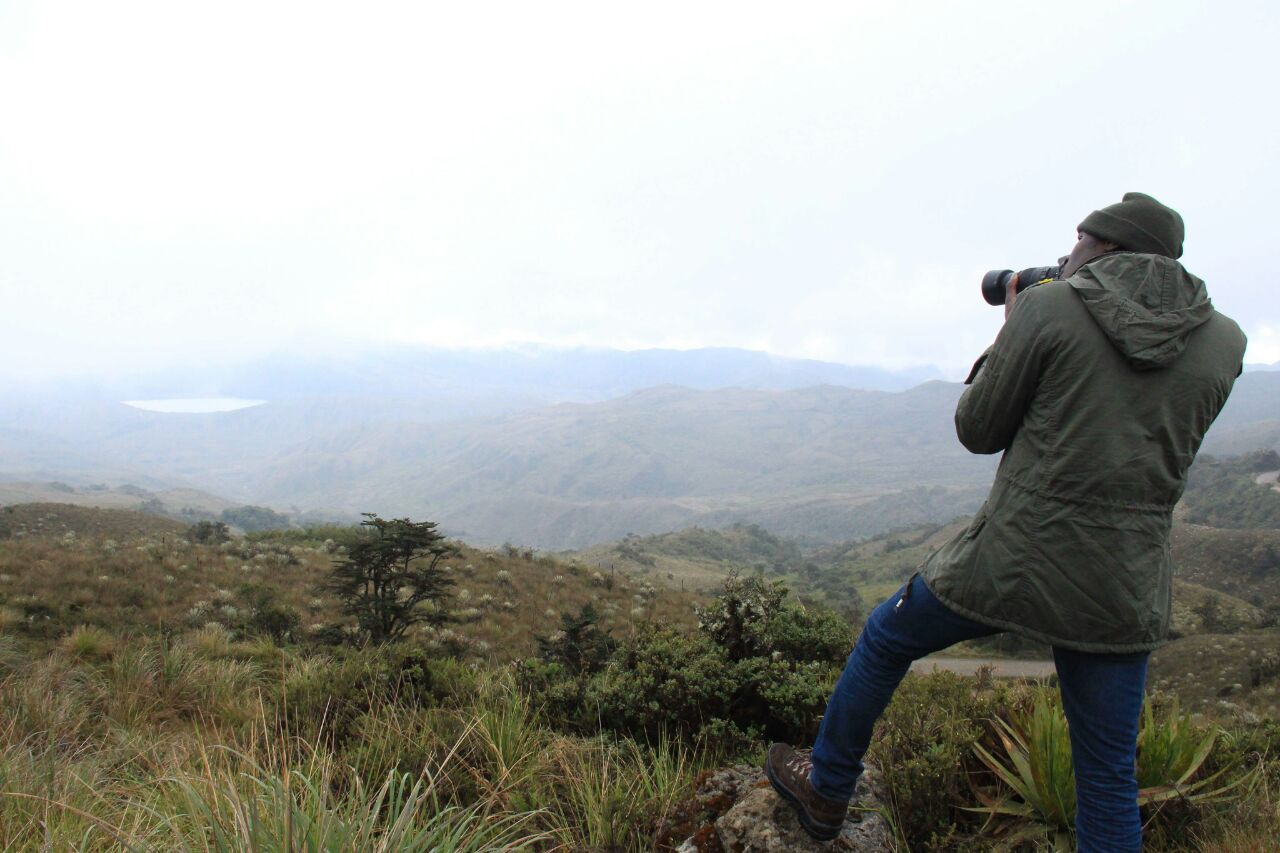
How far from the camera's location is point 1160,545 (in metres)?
1.79

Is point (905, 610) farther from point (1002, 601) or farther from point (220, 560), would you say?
point (220, 560)

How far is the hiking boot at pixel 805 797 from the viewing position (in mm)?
2266

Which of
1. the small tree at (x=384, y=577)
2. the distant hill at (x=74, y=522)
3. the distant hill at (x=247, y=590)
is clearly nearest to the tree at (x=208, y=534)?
the distant hill at (x=74, y=522)

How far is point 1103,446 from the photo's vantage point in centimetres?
174

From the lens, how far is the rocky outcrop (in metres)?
2.31

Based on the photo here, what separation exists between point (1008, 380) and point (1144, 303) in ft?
1.30

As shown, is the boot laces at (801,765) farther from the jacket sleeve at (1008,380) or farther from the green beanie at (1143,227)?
the green beanie at (1143,227)

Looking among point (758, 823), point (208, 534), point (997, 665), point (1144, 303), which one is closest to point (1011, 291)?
point (1144, 303)

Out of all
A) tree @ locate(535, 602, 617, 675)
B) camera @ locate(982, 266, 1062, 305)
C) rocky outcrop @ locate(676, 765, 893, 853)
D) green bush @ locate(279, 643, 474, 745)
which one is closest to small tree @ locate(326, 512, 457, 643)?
tree @ locate(535, 602, 617, 675)

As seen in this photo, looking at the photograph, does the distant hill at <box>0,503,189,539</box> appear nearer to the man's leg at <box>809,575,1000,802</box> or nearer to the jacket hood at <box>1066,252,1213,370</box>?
the man's leg at <box>809,575,1000,802</box>

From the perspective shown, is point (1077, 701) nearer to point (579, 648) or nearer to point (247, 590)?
point (579, 648)

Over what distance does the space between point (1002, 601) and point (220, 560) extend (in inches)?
743

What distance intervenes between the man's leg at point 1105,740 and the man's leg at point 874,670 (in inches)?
11.4

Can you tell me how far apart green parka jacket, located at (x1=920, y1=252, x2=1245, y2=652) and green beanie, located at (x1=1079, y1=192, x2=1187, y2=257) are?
14 cm
